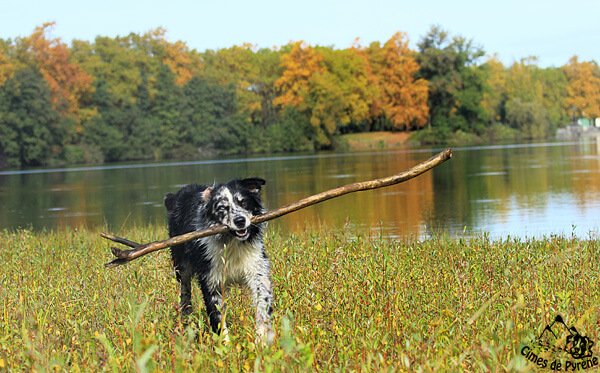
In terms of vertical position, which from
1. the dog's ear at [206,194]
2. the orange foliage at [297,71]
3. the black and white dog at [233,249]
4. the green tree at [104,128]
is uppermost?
the orange foliage at [297,71]

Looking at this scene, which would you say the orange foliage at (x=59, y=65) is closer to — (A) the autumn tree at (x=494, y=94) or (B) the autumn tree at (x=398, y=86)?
(B) the autumn tree at (x=398, y=86)

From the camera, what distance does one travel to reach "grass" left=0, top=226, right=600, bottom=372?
4074 mm

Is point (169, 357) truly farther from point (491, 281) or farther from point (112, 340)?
point (491, 281)

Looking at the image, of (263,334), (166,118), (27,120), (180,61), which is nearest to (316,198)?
(263,334)

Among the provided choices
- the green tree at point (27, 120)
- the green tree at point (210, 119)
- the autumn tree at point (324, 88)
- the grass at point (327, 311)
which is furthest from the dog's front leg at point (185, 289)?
the green tree at point (210, 119)

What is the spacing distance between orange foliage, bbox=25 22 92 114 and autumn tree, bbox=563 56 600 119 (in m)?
97.9

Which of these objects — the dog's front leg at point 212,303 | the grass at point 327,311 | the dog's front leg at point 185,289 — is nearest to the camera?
the grass at point 327,311

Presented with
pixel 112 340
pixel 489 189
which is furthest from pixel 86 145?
pixel 112 340

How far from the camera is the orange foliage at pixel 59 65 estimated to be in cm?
7912

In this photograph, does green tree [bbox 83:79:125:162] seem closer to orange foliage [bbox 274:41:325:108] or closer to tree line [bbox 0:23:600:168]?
tree line [bbox 0:23:600:168]

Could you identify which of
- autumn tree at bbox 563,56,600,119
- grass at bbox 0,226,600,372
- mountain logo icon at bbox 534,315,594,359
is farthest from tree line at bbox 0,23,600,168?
mountain logo icon at bbox 534,315,594,359

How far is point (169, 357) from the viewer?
470 cm

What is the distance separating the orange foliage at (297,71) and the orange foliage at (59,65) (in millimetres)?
23927

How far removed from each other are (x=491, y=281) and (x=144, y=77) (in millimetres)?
84416
